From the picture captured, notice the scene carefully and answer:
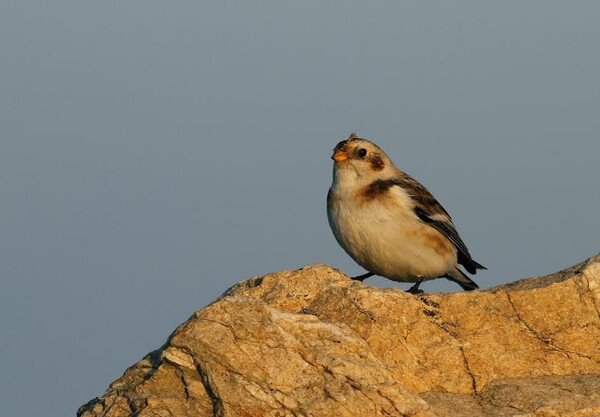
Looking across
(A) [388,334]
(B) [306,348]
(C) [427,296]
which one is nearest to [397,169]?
(C) [427,296]

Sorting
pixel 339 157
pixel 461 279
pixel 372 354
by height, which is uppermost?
pixel 339 157

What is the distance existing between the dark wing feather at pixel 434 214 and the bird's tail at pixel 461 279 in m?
0.25

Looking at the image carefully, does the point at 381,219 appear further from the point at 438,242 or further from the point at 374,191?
the point at 438,242

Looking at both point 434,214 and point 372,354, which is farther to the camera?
point 434,214

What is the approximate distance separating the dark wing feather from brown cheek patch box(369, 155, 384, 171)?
319mm

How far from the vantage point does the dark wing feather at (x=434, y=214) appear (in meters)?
16.4

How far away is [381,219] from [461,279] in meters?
2.35

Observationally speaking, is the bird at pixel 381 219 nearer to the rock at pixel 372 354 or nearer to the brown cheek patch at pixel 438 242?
the brown cheek patch at pixel 438 242

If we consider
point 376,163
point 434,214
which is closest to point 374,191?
point 376,163

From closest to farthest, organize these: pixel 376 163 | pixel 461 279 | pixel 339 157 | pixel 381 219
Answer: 1. pixel 381 219
2. pixel 339 157
3. pixel 376 163
4. pixel 461 279

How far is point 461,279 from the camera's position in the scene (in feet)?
57.3

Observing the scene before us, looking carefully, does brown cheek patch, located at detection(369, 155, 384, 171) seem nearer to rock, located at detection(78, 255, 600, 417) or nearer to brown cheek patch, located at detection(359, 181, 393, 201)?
brown cheek patch, located at detection(359, 181, 393, 201)

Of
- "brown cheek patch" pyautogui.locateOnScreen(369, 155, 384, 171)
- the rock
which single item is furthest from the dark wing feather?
the rock

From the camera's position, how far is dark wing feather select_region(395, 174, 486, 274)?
1636 centimetres
